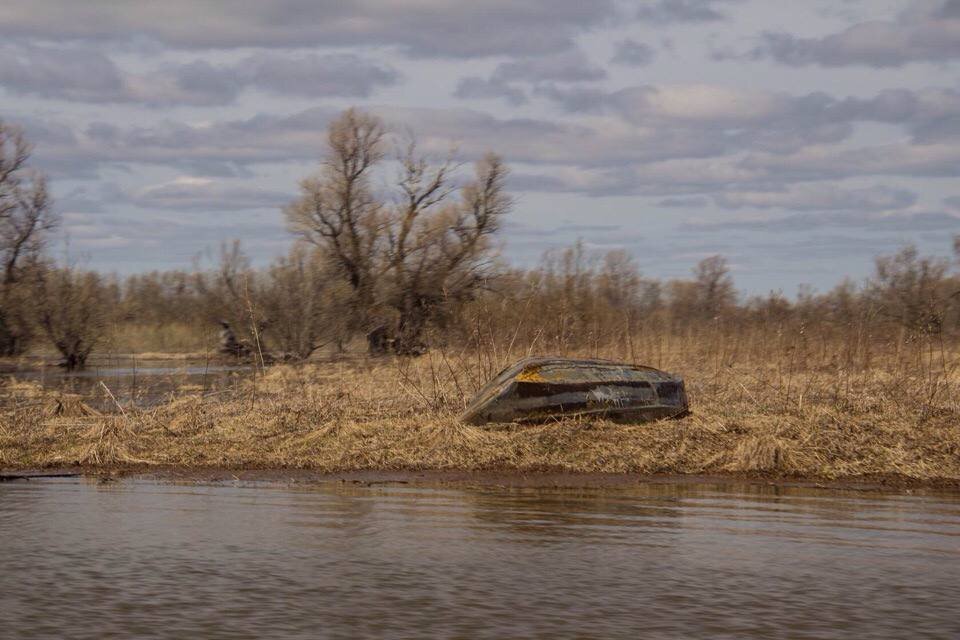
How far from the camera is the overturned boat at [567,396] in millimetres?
14266

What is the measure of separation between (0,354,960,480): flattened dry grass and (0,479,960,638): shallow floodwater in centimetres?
159

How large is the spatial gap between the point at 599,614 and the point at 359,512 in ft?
13.4

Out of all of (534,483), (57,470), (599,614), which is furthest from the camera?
(57,470)

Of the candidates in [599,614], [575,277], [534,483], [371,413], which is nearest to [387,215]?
[575,277]

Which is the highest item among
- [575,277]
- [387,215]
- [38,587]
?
[387,215]

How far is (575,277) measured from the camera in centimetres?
3769

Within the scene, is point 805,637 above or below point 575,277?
below

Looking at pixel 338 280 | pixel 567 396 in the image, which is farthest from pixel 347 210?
pixel 567 396

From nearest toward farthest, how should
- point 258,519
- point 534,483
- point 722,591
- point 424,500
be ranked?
point 722,591 → point 258,519 → point 424,500 → point 534,483

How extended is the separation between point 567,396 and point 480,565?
664 centimetres

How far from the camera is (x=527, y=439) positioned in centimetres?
1373

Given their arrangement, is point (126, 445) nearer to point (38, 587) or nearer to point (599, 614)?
point (38, 587)

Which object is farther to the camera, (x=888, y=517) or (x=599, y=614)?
(x=888, y=517)

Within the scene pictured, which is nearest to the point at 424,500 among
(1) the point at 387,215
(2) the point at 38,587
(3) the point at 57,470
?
(2) the point at 38,587
